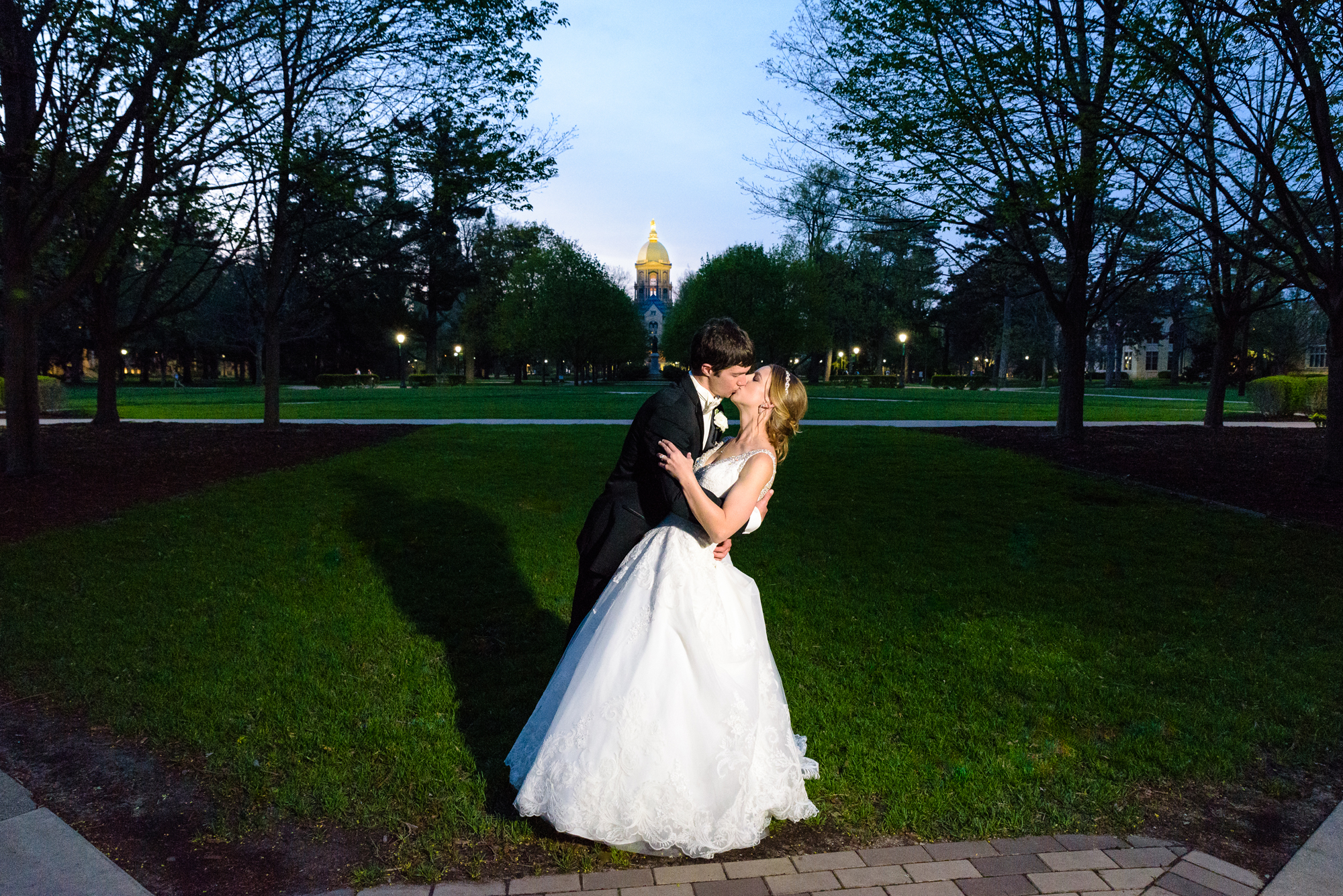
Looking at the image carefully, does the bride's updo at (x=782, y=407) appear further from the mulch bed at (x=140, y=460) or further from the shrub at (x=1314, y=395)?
the shrub at (x=1314, y=395)

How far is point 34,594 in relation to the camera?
5926 millimetres

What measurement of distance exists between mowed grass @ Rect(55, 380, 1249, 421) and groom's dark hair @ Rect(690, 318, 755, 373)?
19.0 metres

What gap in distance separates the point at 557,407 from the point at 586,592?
25053 millimetres

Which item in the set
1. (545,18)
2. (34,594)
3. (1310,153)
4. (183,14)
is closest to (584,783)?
(34,594)

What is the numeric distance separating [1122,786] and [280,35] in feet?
46.6

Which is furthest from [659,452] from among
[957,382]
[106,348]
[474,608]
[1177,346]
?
[1177,346]

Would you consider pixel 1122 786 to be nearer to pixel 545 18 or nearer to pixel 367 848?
pixel 367 848

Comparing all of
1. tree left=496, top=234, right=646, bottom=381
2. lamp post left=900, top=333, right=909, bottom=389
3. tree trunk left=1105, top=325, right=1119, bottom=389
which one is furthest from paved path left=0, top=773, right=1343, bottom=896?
tree trunk left=1105, top=325, right=1119, bottom=389

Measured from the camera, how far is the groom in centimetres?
301

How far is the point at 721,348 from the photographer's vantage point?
2986 mm

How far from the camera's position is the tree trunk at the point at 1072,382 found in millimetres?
15617

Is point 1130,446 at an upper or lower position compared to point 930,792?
upper

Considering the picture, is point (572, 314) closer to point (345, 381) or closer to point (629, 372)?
point (345, 381)

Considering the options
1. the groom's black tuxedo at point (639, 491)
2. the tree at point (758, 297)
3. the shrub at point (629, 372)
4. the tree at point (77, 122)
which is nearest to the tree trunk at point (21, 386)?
the tree at point (77, 122)
